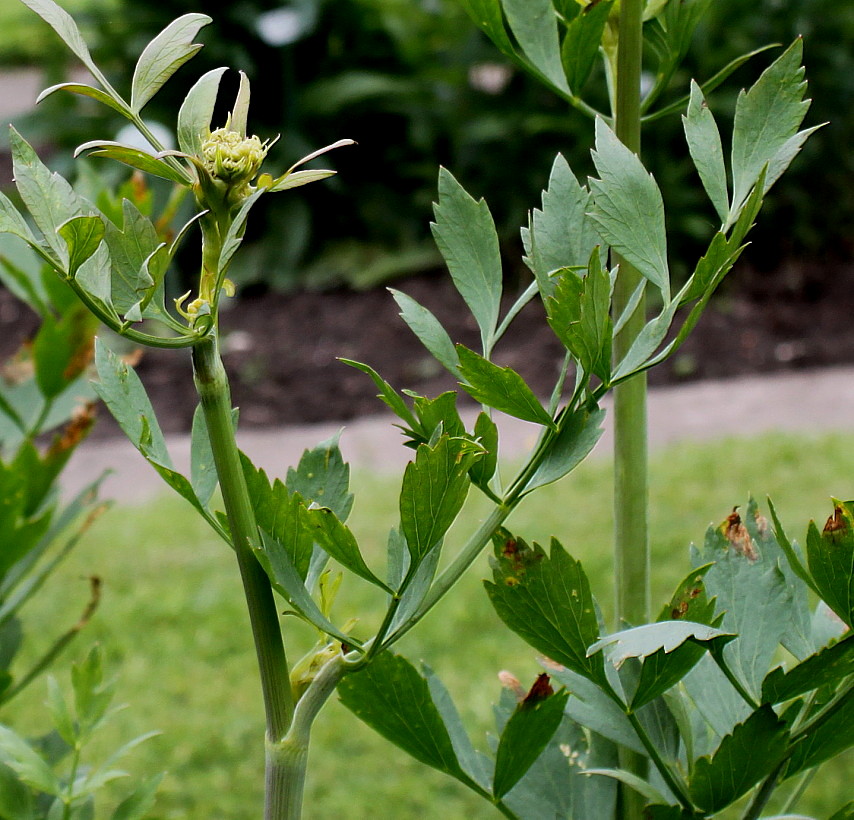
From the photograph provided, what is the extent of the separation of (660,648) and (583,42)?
0.31m

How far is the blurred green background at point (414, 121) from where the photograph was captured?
4551 millimetres

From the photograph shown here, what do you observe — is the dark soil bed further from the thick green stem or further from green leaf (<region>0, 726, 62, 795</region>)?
the thick green stem

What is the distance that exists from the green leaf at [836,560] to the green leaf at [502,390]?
123mm

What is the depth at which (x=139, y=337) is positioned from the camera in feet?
1.36

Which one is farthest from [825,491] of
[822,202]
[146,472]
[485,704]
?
[822,202]

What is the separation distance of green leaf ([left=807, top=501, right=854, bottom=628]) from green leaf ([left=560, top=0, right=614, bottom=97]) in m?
0.26

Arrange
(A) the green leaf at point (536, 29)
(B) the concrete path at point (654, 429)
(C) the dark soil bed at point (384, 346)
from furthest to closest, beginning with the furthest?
(C) the dark soil bed at point (384, 346) → (B) the concrete path at point (654, 429) → (A) the green leaf at point (536, 29)

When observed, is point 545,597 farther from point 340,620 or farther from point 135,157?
point 340,620

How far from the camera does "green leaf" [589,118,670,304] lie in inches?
19.0

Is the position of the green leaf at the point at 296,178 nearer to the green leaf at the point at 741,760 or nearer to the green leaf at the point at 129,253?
the green leaf at the point at 129,253

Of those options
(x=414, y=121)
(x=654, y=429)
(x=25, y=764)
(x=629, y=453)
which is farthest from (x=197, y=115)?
(x=414, y=121)

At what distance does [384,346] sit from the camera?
4.18m

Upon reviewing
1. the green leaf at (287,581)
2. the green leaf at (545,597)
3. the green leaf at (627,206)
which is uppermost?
the green leaf at (627,206)

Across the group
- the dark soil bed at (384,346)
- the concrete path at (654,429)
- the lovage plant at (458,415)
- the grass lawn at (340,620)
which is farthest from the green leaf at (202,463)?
the dark soil bed at (384,346)
